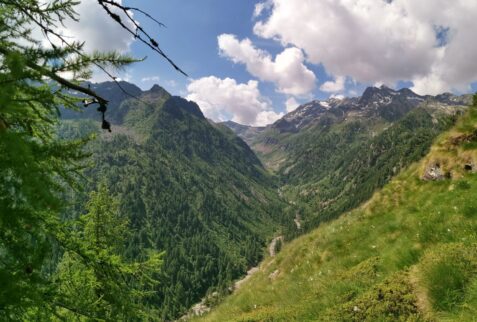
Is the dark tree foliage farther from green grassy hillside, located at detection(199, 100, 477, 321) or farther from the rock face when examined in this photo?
the rock face

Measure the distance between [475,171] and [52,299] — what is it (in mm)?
17823

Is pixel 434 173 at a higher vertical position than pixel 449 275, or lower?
higher

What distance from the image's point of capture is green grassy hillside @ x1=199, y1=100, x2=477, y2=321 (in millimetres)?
7184

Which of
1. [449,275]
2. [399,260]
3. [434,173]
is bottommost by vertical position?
[399,260]

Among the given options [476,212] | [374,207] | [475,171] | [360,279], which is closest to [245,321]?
[360,279]

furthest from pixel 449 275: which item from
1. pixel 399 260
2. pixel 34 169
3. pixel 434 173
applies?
pixel 434 173

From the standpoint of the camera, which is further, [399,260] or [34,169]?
Result: [399,260]

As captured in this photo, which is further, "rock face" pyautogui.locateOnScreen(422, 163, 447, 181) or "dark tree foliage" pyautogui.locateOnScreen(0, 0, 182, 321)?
"rock face" pyautogui.locateOnScreen(422, 163, 447, 181)

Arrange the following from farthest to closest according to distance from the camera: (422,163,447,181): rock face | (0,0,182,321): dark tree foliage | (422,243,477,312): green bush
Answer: (422,163,447,181): rock face, (422,243,477,312): green bush, (0,0,182,321): dark tree foliage

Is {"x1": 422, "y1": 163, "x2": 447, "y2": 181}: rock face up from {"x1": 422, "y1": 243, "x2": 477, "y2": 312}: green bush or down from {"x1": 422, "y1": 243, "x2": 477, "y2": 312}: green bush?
up

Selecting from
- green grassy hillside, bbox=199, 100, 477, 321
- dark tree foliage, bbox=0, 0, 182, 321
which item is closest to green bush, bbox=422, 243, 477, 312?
green grassy hillside, bbox=199, 100, 477, 321

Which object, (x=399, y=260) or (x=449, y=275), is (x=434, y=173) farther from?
(x=449, y=275)

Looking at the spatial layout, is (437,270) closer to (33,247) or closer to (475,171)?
(33,247)

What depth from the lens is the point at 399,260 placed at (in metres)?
10.2
